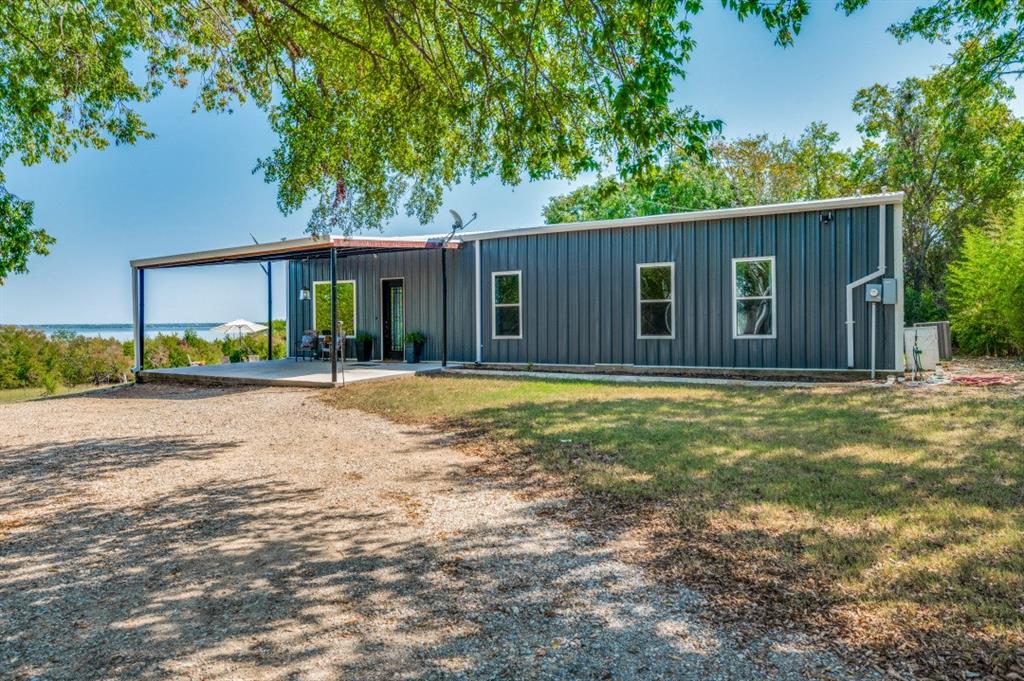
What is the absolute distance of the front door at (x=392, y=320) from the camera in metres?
14.2

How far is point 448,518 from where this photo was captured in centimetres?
373

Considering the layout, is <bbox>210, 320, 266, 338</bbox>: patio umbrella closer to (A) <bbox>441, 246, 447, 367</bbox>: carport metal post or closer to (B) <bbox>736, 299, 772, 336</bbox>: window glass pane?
(A) <bbox>441, 246, 447, 367</bbox>: carport metal post

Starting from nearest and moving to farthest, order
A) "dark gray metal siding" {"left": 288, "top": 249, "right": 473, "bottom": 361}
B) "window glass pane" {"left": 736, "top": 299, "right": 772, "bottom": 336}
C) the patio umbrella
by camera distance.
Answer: "window glass pane" {"left": 736, "top": 299, "right": 772, "bottom": 336}, "dark gray metal siding" {"left": 288, "top": 249, "right": 473, "bottom": 361}, the patio umbrella

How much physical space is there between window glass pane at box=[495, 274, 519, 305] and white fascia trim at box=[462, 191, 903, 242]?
0.80m

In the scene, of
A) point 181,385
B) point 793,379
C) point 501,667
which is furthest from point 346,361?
point 501,667

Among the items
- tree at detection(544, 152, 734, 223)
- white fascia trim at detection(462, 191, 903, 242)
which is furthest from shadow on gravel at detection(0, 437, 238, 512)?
tree at detection(544, 152, 734, 223)

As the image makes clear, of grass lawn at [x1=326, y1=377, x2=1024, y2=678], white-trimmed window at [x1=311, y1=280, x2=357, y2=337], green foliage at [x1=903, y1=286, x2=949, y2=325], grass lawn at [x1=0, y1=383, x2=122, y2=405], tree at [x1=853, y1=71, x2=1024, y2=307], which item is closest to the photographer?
grass lawn at [x1=326, y1=377, x2=1024, y2=678]

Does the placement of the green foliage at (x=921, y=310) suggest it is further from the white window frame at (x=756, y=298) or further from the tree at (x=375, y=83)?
the tree at (x=375, y=83)

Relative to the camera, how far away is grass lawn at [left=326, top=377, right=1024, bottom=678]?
2.46m

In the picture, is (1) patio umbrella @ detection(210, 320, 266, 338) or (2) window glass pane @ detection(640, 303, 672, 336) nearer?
(2) window glass pane @ detection(640, 303, 672, 336)

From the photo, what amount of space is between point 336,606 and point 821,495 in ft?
9.44

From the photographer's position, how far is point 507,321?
12.7 meters

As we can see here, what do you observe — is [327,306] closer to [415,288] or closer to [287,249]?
[415,288]

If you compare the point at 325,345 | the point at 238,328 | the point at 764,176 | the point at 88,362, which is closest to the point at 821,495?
the point at 325,345
